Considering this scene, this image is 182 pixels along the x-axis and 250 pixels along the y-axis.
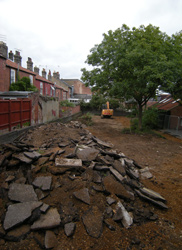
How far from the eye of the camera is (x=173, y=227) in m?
3.65

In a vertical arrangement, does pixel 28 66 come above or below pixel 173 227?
above

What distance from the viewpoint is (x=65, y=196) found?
3793mm

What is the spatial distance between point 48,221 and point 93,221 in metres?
0.92

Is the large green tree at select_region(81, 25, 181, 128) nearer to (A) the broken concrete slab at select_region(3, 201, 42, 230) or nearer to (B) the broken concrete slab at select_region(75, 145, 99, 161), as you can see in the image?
(B) the broken concrete slab at select_region(75, 145, 99, 161)

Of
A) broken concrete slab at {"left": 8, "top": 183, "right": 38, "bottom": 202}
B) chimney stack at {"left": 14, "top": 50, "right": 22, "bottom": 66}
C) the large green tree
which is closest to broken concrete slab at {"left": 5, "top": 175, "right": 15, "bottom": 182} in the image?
broken concrete slab at {"left": 8, "top": 183, "right": 38, "bottom": 202}

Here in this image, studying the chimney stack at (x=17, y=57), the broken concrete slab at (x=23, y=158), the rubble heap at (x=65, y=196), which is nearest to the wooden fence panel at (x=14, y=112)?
the rubble heap at (x=65, y=196)

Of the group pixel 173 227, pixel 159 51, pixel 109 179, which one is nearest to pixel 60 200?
pixel 109 179

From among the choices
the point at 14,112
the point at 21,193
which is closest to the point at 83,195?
the point at 21,193

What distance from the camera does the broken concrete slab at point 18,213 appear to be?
2.86 meters

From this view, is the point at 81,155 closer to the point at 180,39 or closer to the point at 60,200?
the point at 60,200

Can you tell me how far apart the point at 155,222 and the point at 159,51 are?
12.3m

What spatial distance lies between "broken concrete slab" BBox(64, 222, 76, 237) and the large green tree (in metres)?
10.5

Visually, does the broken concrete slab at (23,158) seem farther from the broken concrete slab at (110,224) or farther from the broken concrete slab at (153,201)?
the broken concrete slab at (153,201)

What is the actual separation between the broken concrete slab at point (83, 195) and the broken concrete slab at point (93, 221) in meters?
0.22
